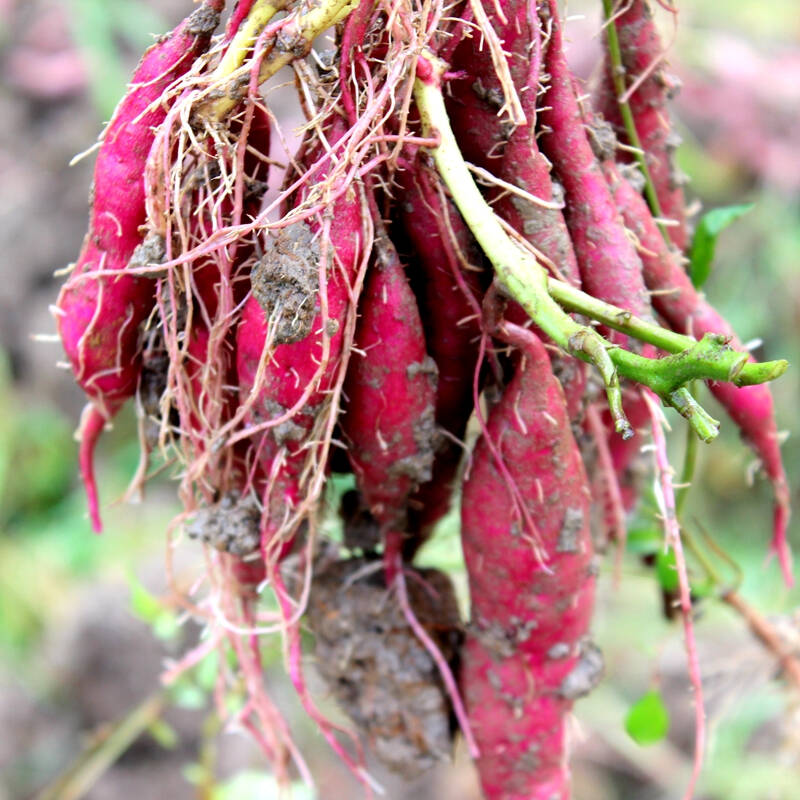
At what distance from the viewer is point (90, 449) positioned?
777 millimetres

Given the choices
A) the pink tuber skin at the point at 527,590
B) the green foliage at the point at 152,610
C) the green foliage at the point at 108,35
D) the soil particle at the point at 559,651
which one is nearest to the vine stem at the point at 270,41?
the pink tuber skin at the point at 527,590

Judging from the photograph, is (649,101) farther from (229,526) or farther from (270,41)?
(229,526)

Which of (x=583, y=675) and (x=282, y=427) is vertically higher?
(x=282, y=427)

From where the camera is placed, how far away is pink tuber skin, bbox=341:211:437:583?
1.95ft

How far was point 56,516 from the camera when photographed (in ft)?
7.20

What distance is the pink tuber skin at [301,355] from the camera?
57cm

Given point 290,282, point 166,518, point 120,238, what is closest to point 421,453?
point 290,282

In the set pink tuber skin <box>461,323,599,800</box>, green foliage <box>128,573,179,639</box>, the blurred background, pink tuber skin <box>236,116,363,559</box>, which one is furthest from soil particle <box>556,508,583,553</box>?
green foliage <box>128,573,179,639</box>

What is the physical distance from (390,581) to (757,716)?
119 centimetres

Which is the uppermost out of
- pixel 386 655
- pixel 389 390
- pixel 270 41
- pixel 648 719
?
pixel 270 41

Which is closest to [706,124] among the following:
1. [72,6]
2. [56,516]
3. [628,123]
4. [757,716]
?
[757,716]

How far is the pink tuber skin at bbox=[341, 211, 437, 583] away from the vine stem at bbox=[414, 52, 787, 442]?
0.08 meters

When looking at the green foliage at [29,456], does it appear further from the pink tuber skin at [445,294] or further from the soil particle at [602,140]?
the soil particle at [602,140]

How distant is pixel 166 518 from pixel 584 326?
174cm
